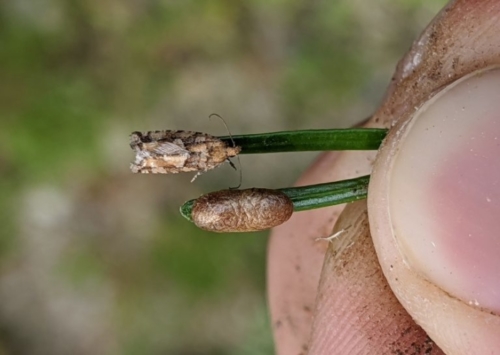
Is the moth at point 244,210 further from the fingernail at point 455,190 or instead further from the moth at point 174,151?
the fingernail at point 455,190

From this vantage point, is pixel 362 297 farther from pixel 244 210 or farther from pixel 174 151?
pixel 174 151

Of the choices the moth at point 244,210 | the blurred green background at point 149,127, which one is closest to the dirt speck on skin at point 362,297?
the moth at point 244,210

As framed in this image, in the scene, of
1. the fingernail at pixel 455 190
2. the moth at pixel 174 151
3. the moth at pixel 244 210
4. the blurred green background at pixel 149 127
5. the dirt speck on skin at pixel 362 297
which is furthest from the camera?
the blurred green background at pixel 149 127

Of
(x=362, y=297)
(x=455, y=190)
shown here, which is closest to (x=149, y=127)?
(x=362, y=297)

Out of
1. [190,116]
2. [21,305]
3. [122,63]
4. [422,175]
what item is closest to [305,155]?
[190,116]

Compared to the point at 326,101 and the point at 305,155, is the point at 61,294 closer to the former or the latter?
the point at 305,155
